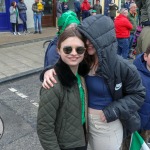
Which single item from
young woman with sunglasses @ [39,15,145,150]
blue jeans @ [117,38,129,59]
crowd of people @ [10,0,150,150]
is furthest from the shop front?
young woman with sunglasses @ [39,15,145,150]

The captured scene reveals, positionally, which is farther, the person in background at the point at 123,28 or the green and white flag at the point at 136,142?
the person in background at the point at 123,28

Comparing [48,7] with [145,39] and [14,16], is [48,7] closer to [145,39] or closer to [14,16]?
[14,16]

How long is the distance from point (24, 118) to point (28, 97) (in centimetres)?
95

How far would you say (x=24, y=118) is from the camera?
4328 mm

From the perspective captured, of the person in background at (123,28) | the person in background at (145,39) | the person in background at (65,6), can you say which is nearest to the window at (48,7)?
the person in background at (65,6)

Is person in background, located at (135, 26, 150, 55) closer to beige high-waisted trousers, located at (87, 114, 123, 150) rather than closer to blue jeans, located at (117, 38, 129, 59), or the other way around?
beige high-waisted trousers, located at (87, 114, 123, 150)

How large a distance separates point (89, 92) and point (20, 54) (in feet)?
22.1

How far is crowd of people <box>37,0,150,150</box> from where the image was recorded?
1827 mm

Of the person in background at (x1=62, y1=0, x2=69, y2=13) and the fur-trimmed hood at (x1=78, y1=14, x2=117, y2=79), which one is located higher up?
the person in background at (x1=62, y1=0, x2=69, y2=13)

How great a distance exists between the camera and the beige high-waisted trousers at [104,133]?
2.10m

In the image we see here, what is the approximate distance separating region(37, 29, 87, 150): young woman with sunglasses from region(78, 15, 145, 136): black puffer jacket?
0.38ft

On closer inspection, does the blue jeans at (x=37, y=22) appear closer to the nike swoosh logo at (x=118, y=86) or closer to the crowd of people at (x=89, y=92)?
the crowd of people at (x=89, y=92)

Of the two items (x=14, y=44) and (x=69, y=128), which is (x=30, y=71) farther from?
(x=69, y=128)

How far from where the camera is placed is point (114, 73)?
6.40ft
